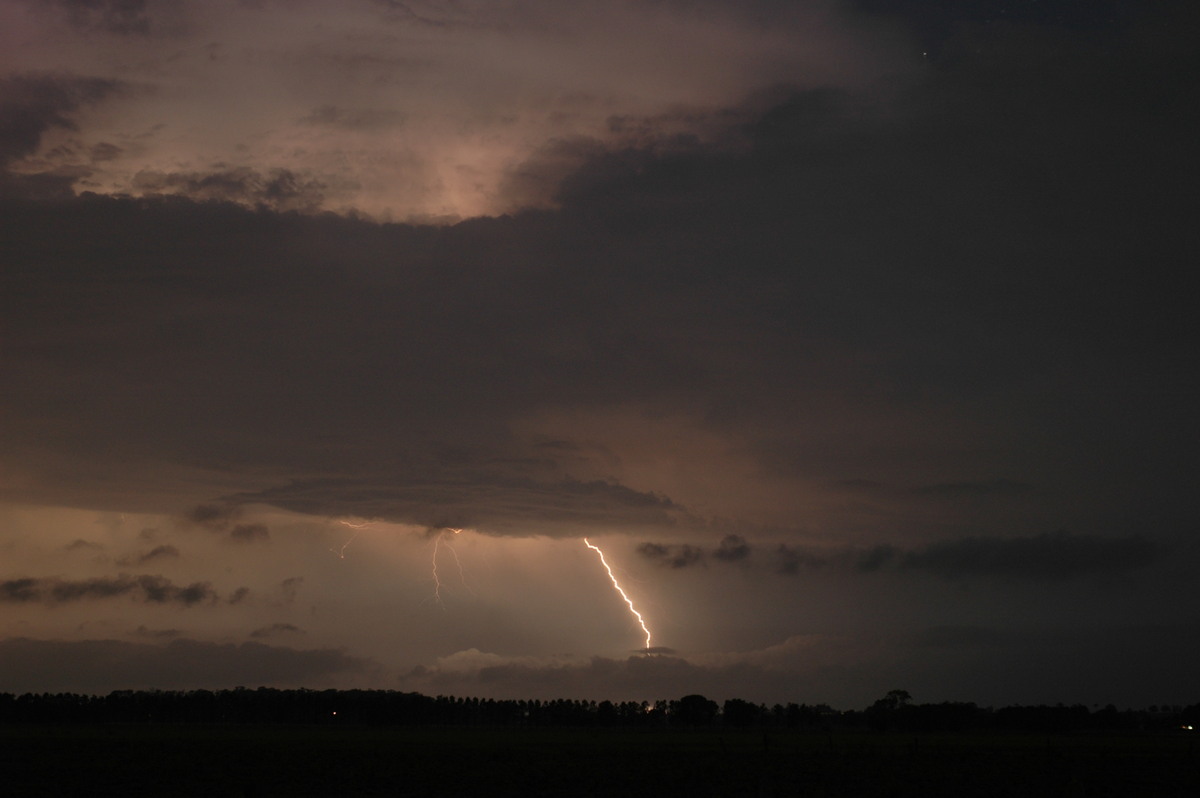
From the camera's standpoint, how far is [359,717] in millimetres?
199875

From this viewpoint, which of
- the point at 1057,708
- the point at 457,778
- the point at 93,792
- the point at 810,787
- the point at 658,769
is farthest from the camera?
the point at 1057,708

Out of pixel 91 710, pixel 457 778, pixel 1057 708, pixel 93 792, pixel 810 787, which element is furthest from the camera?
pixel 91 710

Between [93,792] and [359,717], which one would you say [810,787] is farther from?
[359,717]

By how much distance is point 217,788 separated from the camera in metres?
40.5

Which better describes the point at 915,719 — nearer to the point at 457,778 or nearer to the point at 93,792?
the point at 457,778

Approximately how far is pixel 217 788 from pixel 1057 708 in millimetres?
143687

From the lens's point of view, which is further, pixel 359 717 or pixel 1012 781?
pixel 359 717

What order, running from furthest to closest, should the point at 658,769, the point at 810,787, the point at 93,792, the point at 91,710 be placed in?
1. the point at 91,710
2. the point at 658,769
3. the point at 810,787
4. the point at 93,792

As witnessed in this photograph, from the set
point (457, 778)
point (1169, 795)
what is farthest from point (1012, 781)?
point (457, 778)

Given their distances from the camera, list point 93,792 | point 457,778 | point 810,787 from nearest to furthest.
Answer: point 93,792, point 810,787, point 457,778

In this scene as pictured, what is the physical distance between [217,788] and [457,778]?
10567mm

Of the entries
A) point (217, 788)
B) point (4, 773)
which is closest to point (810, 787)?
point (217, 788)

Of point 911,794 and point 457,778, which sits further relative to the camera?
point 457,778

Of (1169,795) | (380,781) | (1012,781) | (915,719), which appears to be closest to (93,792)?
(380,781)
